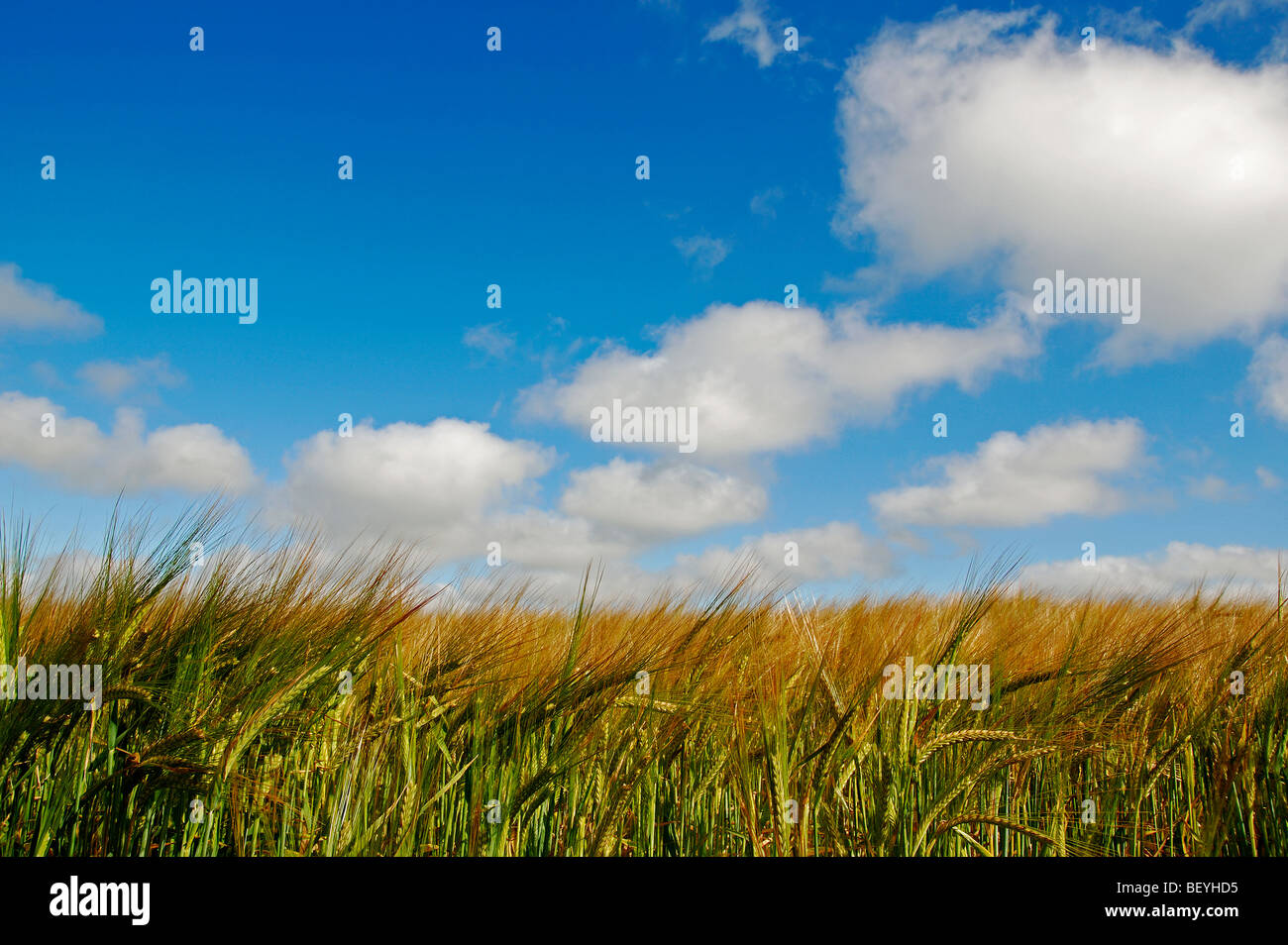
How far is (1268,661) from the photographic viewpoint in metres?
3.97

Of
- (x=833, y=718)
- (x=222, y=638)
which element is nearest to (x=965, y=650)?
(x=833, y=718)

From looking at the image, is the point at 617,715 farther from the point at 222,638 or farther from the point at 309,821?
the point at 222,638

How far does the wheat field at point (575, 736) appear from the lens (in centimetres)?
251

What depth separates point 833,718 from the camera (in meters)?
3.01

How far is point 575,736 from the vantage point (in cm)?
279

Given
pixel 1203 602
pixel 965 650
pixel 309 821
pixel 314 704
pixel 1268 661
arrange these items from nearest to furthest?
pixel 309 821
pixel 314 704
pixel 965 650
pixel 1268 661
pixel 1203 602

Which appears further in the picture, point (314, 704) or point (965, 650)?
point (965, 650)

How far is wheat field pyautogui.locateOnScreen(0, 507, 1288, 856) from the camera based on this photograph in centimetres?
251

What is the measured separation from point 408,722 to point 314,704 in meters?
0.45

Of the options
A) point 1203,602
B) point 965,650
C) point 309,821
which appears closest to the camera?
point 309,821

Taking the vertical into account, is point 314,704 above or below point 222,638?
below

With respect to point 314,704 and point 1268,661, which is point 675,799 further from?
point 1268,661

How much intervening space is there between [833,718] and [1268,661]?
265cm
